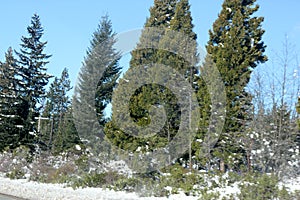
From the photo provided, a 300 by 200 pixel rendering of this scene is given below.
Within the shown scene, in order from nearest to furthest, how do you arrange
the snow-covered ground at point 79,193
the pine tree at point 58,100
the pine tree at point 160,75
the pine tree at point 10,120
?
the snow-covered ground at point 79,193, the pine tree at point 160,75, the pine tree at point 10,120, the pine tree at point 58,100

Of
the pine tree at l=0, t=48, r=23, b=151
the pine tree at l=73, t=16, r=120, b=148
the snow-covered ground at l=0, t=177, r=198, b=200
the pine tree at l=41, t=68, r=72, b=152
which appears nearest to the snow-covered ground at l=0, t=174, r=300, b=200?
the snow-covered ground at l=0, t=177, r=198, b=200

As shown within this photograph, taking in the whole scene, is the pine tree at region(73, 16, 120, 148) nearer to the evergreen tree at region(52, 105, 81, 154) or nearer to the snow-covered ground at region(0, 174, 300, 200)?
the evergreen tree at region(52, 105, 81, 154)

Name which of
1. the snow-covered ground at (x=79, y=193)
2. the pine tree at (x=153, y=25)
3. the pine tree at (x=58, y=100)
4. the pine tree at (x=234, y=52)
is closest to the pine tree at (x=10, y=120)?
the pine tree at (x=58, y=100)

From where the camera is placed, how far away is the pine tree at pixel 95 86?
23.0m

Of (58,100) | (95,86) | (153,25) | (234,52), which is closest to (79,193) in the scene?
(234,52)

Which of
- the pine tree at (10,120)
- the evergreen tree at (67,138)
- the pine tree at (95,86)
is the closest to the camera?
the pine tree at (95,86)

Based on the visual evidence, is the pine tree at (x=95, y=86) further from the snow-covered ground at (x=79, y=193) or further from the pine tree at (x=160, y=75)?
the snow-covered ground at (x=79, y=193)

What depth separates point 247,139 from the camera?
39.5 ft

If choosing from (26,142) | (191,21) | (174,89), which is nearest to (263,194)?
(174,89)

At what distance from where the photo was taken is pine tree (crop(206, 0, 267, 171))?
15273 millimetres

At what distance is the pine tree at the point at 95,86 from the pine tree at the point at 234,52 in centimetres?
841

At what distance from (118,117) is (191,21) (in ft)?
19.2

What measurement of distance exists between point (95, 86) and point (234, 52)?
10358mm

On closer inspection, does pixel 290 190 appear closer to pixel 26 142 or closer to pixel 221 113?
pixel 221 113
